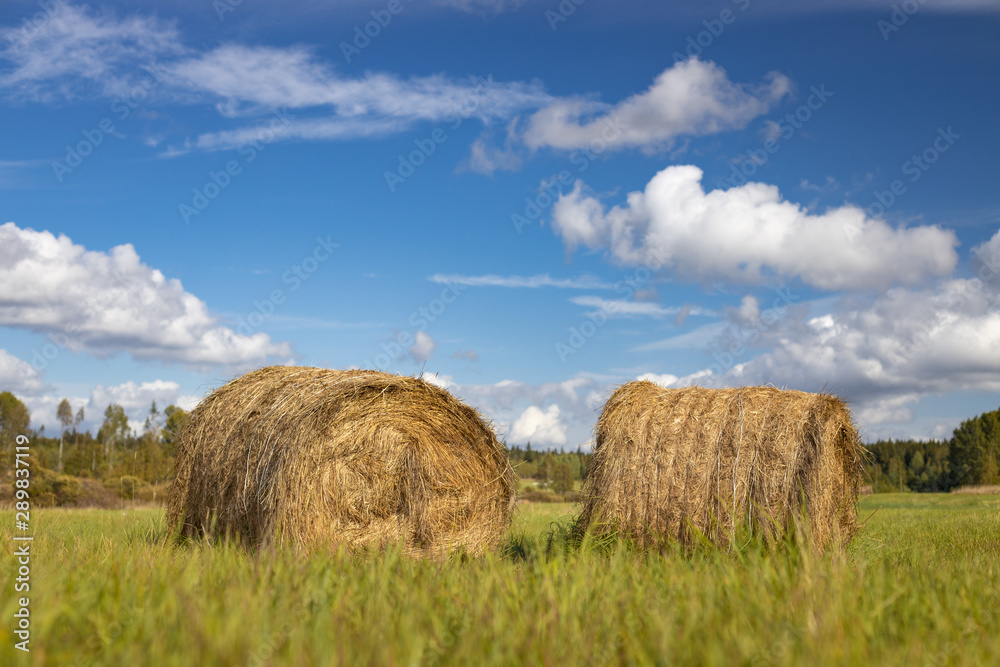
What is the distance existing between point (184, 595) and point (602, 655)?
266 cm

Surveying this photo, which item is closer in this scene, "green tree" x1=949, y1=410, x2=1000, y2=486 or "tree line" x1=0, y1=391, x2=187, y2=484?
"tree line" x1=0, y1=391, x2=187, y2=484

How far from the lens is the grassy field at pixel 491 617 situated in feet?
11.2

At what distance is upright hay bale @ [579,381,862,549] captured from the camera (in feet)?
28.4

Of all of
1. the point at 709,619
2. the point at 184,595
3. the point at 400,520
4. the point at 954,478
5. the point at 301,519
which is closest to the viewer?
the point at 709,619

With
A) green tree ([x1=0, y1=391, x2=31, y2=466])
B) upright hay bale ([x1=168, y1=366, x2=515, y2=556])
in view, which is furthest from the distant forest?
upright hay bale ([x1=168, y1=366, x2=515, y2=556])

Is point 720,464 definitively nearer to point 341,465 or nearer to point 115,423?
point 341,465

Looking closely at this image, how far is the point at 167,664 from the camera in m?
3.15

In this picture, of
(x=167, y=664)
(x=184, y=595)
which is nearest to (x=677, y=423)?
(x=184, y=595)

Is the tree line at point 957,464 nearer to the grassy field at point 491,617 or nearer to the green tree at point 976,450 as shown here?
the green tree at point 976,450

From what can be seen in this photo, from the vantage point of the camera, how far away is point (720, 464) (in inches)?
351

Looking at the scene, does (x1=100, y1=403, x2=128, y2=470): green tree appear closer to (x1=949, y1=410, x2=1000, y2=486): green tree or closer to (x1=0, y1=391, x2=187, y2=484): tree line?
(x1=0, y1=391, x2=187, y2=484): tree line

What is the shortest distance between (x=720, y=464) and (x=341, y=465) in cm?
486

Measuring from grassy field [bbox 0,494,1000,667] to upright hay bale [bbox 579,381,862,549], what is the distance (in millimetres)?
2723

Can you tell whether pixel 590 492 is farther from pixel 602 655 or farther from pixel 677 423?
pixel 602 655
